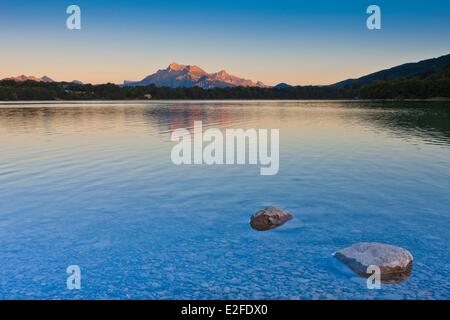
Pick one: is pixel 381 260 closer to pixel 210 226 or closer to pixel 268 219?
pixel 268 219

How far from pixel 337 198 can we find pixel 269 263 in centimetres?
1046

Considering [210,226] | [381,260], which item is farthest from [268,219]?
[381,260]

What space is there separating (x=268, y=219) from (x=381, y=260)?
598 cm

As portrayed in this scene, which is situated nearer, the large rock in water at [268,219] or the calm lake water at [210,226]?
the calm lake water at [210,226]

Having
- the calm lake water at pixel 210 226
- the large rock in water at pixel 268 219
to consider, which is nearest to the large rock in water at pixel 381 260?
the calm lake water at pixel 210 226

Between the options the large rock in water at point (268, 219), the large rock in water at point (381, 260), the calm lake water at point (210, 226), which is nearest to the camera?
the calm lake water at point (210, 226)

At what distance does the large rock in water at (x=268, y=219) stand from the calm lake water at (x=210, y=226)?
1.36 ft

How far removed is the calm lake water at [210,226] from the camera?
1308 centimetres

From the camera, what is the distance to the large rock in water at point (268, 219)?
18438 millimetres

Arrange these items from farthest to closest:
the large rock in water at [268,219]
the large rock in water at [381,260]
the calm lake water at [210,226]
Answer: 1. the large rock in water at [268,219]
2. the large rock in water at [381,260]
3. the calm lake water at [210,226]

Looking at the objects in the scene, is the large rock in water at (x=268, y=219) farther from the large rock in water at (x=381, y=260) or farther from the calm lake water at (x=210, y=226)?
the large rock in water at (x=381, y=260)

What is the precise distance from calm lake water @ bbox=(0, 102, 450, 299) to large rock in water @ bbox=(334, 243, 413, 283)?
1.21 ft

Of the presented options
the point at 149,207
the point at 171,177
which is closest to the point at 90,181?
the point at 171,177

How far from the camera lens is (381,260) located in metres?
13.8
